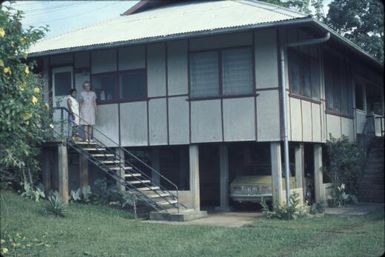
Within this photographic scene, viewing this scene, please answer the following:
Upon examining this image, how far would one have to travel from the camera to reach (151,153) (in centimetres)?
1908

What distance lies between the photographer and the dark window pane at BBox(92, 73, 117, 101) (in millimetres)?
18250

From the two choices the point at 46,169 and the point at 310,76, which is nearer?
the point at 46,169

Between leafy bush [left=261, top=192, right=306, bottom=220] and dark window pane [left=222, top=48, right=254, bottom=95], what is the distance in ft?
10.2

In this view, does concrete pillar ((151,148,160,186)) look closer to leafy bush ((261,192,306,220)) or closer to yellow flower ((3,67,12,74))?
leafy bush ((261,192,306,220))

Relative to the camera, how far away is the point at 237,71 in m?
16.2

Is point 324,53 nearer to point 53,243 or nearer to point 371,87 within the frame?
point 371,87

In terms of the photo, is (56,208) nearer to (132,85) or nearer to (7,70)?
(132,85)

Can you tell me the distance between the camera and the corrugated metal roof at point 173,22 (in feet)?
53.0

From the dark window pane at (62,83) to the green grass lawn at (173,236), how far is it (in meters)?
5.15

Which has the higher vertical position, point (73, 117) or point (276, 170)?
point (73, 117)

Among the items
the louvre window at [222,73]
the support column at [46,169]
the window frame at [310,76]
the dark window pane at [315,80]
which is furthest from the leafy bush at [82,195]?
the dark window pane at [315,80]

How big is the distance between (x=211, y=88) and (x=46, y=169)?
5.42 m

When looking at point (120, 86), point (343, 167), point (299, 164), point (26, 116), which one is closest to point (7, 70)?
point (26, 116)

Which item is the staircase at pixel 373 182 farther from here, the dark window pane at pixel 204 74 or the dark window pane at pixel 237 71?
the dark window pane at pixel 204 74
